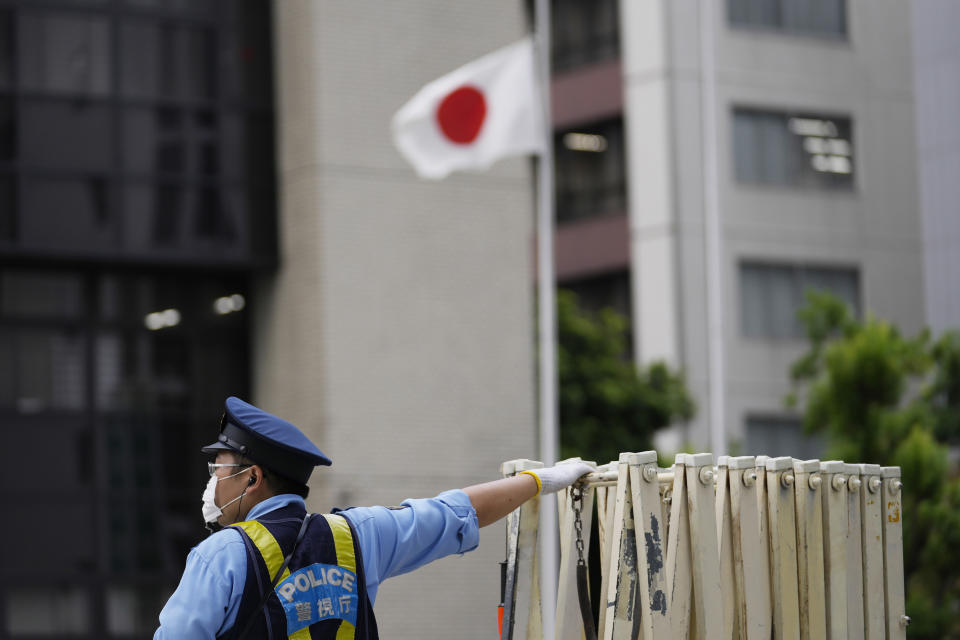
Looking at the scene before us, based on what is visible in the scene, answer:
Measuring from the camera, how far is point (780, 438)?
3428 cm

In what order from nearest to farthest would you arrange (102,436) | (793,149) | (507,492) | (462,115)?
(507,492), (462,115), (102,436), (793,149)

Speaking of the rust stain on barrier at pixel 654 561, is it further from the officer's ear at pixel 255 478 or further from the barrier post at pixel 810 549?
the officer's ear at pixel 255 478

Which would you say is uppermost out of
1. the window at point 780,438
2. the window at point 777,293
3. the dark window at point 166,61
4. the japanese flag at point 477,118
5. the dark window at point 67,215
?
the dark window at point 166,61

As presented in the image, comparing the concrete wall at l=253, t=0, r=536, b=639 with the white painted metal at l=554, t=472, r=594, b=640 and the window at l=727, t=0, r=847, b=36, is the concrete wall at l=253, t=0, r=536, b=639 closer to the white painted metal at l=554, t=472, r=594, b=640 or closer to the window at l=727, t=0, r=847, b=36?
the window at l=727, t=0, r=847, b=36

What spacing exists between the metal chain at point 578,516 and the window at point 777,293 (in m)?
28.7

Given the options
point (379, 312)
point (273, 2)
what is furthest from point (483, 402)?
point (273, 2)

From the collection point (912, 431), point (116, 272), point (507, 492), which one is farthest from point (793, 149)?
point (507, 492)

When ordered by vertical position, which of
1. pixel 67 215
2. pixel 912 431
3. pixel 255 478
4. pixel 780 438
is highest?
pixel 67 215

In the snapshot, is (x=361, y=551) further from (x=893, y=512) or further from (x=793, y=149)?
(x=793, y=149)

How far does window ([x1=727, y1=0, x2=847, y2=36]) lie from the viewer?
35656 millimetres

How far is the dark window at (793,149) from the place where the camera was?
35188 millimetres

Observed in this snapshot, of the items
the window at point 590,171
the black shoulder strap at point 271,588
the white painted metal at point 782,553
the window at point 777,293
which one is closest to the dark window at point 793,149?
the window at point 777,293

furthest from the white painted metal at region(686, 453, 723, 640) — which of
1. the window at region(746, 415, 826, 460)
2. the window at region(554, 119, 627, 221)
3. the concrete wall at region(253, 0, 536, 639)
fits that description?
the window at region(554, 119, 627, 221)

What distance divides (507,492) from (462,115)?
524 inches
